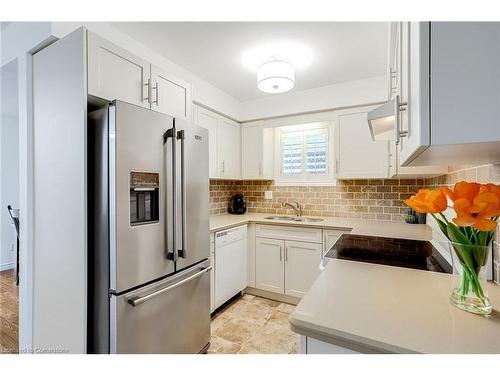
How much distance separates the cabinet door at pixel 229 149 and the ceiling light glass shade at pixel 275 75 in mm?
1006

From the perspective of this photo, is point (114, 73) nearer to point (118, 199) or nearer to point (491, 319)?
point (118, 199)

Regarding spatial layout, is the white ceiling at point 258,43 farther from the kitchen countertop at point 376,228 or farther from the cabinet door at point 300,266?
the cabinet door at point 300,266

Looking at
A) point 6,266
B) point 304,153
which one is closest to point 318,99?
point 304,153

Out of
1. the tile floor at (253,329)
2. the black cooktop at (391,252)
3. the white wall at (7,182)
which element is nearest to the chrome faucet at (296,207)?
the tile floor at (253,329)

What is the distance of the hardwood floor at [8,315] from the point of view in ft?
6.46

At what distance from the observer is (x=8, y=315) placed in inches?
95.3

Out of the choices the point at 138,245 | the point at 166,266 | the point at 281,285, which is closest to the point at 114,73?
the point at 138,245

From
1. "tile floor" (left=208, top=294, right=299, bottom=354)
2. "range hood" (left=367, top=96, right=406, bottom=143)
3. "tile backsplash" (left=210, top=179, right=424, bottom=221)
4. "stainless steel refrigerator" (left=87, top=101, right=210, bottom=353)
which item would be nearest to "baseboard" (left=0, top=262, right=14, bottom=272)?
"tile backsplash" (left=210, top=179, right=424, bottom=221)

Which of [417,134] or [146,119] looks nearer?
[417,134]

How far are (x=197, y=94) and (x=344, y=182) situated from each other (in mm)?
1947

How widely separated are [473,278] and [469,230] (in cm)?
15

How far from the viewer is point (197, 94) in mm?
2529

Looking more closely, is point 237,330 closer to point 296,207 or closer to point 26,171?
point 296,207
